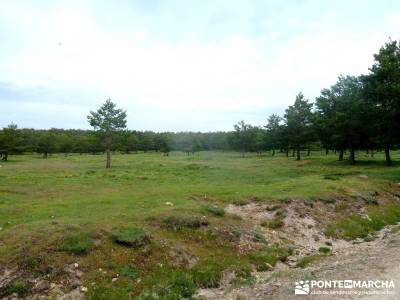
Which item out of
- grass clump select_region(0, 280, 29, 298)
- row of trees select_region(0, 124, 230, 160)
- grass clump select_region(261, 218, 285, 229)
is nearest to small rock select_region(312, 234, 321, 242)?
grass clump select_region(261, 218, 285, 229)

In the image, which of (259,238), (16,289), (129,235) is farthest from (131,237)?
(259,238)

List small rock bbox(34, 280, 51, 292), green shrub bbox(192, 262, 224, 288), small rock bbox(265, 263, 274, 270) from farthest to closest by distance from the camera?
small rock bbox(265, 263, 274, 270) → green shrub bbox(192, 262, 224, 288) → small rock bbox(34, 280, 51, 292)

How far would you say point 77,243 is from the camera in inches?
547

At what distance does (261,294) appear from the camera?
11672 millimetres

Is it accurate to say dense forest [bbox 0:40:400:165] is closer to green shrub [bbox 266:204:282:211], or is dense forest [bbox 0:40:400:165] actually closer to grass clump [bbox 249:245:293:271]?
green shrub [bbox 266:204:282:211]

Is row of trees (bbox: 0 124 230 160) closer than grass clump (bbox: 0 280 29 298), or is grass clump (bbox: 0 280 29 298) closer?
grass clump (bbox: 0 280 29 298)

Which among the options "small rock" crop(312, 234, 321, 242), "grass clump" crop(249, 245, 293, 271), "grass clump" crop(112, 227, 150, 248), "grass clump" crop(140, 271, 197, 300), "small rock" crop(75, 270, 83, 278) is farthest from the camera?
"small rock" crop(312, 234, 321, 242)

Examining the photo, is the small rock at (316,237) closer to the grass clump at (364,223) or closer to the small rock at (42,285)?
the grass clump at (364,223)

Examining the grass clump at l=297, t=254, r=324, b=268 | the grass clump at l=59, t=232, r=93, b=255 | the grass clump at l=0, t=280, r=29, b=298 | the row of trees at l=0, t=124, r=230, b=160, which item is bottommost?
the grass clump at l=297, t=254, r=324, b=268

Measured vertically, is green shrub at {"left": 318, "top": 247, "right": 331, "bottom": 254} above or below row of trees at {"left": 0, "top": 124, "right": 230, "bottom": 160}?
below

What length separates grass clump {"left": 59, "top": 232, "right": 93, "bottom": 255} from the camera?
1356 centimetres

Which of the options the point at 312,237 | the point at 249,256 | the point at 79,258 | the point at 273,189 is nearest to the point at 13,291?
the point at 79,258
